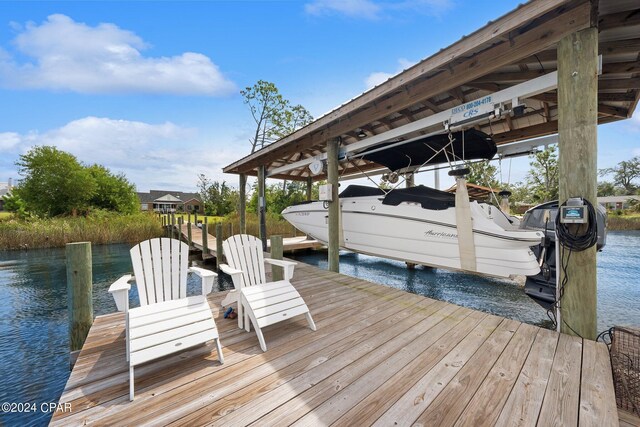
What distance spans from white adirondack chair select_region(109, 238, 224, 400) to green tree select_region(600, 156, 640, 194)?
60.5 meters

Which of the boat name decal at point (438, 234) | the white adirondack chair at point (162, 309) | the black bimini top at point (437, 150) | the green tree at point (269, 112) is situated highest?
the green tree at point (269, 112)

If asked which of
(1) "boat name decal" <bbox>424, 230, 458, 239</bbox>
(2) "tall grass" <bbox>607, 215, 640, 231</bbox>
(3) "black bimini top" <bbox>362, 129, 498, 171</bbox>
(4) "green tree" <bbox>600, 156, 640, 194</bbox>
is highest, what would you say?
(4) "green tree" <bbox>600, 156, 640, 194</bbox>

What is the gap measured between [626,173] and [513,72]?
60721 mm

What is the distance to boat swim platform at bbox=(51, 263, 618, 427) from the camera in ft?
4.10

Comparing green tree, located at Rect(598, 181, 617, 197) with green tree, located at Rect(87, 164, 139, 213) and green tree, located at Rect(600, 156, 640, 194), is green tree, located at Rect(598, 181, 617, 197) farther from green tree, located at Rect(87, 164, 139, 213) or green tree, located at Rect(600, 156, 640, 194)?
green tree, located at Rect(87, 164, 139, 213)

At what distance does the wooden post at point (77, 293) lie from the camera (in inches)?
84.3

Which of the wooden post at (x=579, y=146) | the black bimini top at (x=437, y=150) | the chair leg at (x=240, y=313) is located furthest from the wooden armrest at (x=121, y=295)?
the black bimini top at (x=437, y=150)

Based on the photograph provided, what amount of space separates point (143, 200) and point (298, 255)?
39006mm

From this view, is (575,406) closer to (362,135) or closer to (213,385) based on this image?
(213,385)

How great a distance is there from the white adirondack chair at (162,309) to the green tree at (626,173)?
198ft

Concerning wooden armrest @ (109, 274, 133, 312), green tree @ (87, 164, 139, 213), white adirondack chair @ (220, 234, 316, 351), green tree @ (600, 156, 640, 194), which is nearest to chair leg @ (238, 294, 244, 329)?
white adirondack chair @ (220, 234, 316, 351)

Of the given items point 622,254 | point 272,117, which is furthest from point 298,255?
point 272,117

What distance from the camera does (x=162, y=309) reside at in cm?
180

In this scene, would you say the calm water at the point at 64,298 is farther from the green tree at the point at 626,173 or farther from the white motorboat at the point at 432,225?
the green tree at the point at 626,173
